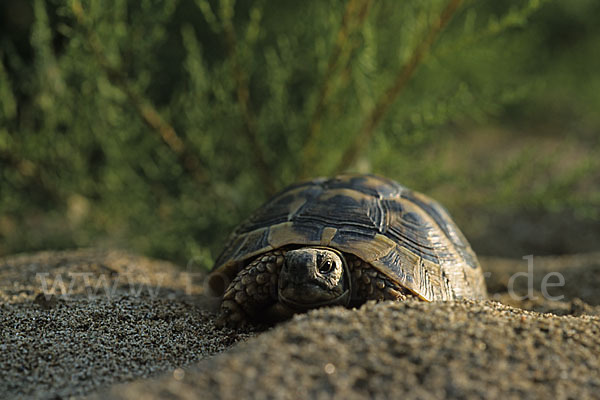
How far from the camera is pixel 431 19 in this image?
10.3 ft

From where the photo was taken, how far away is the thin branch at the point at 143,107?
285 cm

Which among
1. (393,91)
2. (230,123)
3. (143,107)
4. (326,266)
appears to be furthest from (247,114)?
A: (326,266)

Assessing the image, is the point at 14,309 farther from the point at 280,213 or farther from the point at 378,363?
Answer: the point at 378,363

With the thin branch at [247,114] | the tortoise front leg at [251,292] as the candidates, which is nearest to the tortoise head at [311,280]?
the tortoise front leg at [251,292]

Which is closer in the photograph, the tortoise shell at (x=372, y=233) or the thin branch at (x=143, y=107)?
the tortoise shell at (x=372, y=233)

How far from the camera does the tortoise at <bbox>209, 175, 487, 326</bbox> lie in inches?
77.5

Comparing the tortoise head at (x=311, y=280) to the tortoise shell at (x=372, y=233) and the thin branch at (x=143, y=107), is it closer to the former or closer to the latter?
the tortoise shell at (x=372, y=233)

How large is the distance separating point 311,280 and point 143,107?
1796 mm

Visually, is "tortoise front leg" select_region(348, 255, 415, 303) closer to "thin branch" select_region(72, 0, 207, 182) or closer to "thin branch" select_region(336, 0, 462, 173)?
"thin branch" select_region(336, 0, 462, 173)

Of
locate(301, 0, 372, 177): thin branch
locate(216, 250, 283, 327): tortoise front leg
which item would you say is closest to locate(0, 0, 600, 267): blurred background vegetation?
locate(301, 0, 372, 177): thin branch

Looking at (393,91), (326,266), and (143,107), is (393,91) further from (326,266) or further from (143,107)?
(326,266)

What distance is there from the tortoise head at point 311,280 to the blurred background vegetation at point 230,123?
105cm

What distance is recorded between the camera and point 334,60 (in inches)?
128

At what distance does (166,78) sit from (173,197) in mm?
1214
